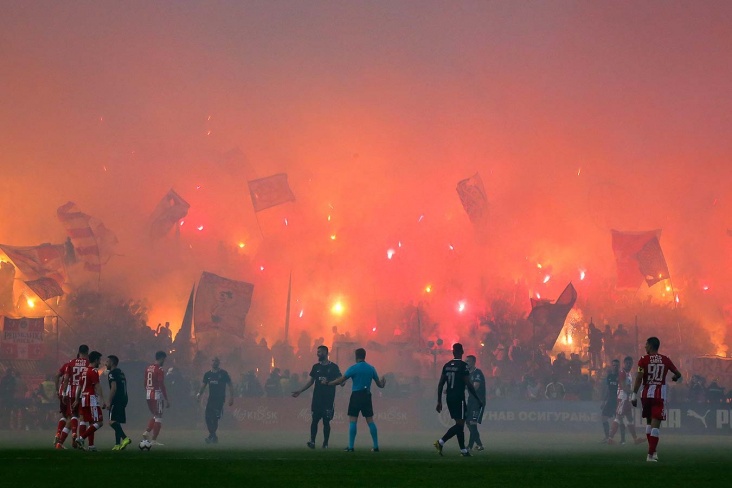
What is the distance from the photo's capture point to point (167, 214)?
82125 mm

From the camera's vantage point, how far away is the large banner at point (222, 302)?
5750 centimetres

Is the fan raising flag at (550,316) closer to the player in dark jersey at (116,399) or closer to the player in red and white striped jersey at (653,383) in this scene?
the player in dark jersey at (116,399)

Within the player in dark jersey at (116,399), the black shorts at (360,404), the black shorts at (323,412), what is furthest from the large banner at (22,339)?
the black shorts at (360,404)

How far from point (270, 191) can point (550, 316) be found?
35502mm

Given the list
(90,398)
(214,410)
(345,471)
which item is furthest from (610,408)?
(345,471)

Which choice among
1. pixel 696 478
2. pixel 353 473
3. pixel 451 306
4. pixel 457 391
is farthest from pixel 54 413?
pixel 451 306

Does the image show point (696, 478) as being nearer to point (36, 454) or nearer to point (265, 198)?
point (36, 454)

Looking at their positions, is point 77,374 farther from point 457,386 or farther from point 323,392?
point 457,386

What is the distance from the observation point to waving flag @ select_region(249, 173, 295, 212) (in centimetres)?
8150

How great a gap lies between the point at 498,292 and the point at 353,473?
81896mm

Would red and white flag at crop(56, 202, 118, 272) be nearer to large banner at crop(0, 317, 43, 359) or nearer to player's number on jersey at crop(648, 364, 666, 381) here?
large banner at crop(0, 317, 43, 359)

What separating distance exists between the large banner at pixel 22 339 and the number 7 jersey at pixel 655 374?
30.9 metres

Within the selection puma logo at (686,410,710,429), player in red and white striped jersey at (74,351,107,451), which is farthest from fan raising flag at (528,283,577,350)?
player in red and white striped jersey at (74,351,107,451)

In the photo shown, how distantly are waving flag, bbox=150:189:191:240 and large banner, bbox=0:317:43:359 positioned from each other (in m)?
38.3
